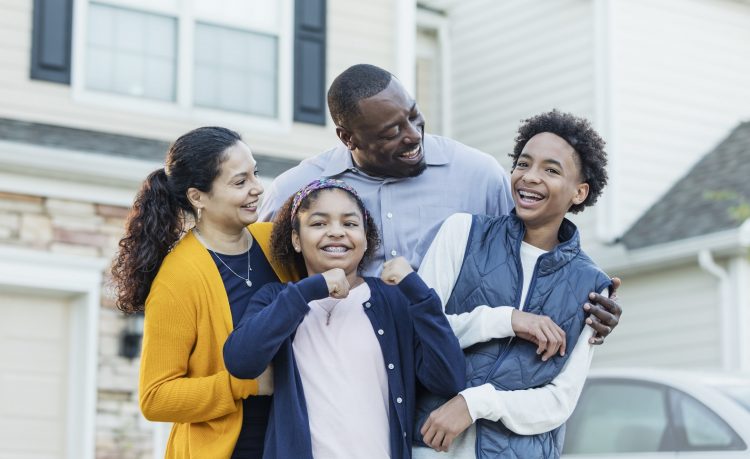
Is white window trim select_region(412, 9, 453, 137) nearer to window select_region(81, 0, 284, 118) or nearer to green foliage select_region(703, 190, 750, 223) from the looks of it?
green foliage select_region(703, 190, 750, 223)

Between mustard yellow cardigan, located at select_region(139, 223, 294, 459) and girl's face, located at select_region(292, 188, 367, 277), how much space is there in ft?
0.87

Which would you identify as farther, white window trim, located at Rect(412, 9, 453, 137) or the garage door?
white window trim, located at Rect(412, 9, 453, 137)

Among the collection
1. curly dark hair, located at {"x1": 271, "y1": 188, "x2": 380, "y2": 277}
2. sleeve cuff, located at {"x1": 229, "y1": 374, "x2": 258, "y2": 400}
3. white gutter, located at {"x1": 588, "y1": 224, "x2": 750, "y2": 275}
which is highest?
white gutter, located at {"x1": 588, "y1": 224, "x2": 750, "y2": 275}

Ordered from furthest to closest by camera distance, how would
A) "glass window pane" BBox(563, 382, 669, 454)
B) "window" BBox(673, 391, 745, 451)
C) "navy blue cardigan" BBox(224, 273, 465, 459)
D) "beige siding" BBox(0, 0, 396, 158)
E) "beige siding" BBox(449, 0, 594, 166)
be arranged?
"beige siding" BBox(449, 0, 594, 166) < "beige siding" BBox(0, 0, 396, 158) < "glass window pane" BBox(563, 382, 669, 454) < "window" BBox(673, 391, 745, 451) < "navy blue cardigan" BBox(224, 273, 465, 459)

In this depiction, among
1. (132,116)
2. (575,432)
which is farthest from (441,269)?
(132,116)

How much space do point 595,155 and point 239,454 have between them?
128cm

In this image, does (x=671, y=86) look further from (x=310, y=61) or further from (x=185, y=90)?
(x=185, y=90)

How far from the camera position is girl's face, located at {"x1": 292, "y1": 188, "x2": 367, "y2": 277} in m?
3.65

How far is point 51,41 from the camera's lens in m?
9.41

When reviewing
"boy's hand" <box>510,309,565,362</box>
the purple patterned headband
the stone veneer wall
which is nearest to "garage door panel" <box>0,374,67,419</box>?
the stone veneer wall

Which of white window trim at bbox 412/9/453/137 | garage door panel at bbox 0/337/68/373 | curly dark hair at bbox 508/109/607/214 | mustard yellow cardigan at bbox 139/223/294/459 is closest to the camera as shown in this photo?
mustard yellow cardigan at bbox 139/223/294/459

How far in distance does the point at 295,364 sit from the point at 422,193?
700mm

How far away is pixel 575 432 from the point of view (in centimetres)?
778

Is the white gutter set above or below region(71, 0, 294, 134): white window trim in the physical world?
below
